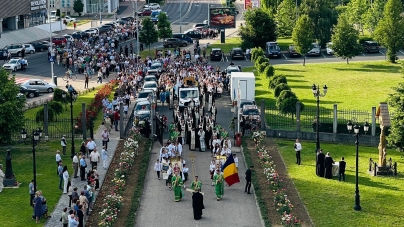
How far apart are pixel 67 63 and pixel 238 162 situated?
3806cm

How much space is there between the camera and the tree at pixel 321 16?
3659 inches

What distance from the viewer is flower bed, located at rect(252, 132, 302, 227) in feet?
119

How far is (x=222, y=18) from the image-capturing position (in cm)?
10444

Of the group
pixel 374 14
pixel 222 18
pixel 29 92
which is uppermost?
pixel 374 14

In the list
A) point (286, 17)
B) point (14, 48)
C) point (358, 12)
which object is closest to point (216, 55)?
point (286, 17)

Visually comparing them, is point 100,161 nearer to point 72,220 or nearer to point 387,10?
point 72,220

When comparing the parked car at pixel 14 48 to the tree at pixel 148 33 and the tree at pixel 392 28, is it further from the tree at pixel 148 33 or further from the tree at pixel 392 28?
the tree at pixel 392 28

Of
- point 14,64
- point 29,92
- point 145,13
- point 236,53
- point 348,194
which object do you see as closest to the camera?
point 348,194

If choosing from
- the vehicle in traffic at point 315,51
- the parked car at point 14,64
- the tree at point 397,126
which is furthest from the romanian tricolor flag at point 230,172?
the vehicle in traffic at point 315,51

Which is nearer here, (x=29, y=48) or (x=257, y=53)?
(x=257, y=53)

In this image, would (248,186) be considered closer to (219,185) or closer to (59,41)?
(219,185)

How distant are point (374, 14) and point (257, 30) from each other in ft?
46.0

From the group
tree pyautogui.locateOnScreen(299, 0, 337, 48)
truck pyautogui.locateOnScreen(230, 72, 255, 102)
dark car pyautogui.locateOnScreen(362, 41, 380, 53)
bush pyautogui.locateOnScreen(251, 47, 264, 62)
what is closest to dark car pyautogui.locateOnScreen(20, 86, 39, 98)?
truck pyautogui.locateOnScreen(230, 72, 255, 102)

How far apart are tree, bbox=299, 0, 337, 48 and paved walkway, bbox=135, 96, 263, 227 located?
48294 mm
